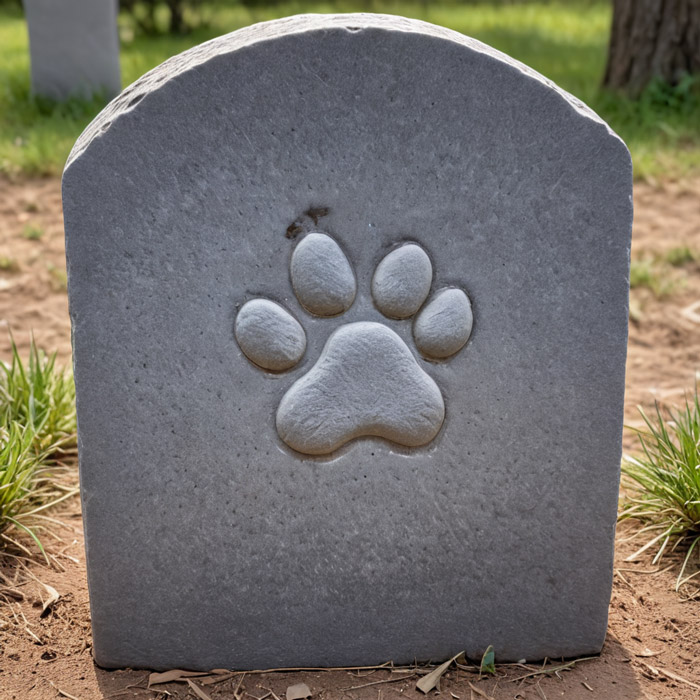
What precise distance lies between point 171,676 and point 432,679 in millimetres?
522

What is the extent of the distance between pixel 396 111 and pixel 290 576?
36.3 inches

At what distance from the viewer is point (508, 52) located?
21.4 feet

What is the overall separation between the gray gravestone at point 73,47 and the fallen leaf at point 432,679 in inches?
163

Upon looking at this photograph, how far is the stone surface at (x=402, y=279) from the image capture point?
1.56m

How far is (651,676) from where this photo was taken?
1.73 metres

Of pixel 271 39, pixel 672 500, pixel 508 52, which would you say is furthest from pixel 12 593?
pixel 508 52

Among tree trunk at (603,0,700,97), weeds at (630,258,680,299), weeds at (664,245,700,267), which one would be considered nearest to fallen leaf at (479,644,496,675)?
weeds at (630,258,680,299)

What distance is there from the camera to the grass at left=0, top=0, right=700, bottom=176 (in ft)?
14.3

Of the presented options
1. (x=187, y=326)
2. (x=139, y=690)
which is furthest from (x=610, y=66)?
(x=139, y=690)

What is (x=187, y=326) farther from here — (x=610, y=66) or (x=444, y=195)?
(x=610, y=66)

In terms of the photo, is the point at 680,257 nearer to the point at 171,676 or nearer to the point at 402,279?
the point at 402,279

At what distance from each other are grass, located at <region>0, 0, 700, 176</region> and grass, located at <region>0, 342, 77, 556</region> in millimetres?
2077

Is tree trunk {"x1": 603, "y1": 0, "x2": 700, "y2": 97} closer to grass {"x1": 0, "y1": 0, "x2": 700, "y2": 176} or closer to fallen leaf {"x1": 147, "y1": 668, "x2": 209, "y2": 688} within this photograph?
grass {"x1": 0, "y1": 0, "x2": 700, "y2": 176}

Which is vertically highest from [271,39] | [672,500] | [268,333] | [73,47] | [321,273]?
[271,39]
